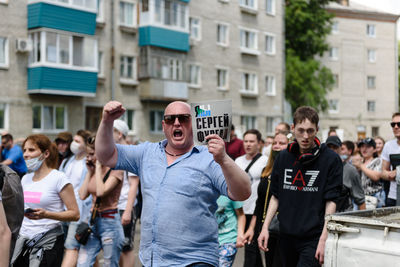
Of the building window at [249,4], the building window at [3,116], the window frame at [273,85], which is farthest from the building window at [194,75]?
the building window at [3,116]

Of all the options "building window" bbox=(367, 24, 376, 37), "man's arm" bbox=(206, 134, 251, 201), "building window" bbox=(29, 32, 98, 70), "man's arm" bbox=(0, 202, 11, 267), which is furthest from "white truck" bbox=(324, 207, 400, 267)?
"building window" bbox=(367, 24, 376, 37)

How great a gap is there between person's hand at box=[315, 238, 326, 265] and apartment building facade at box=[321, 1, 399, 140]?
173 feet

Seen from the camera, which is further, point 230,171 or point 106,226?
point 106,226

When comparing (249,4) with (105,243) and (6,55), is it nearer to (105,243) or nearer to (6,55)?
(6,55)

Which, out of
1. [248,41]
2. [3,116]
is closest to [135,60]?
[3,116]

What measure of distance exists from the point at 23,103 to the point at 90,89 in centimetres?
343

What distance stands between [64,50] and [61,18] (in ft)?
4.71

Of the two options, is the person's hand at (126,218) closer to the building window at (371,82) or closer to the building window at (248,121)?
the building window at (248,121)

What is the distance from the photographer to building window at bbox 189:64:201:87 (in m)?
37.1

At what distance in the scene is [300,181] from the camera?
17.7 ft

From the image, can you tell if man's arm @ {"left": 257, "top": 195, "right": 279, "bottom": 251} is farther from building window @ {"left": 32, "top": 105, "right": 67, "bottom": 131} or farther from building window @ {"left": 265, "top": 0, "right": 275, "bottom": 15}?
building window @ {"left": 265, "top": 0, "right": 275, "bottom": 15}

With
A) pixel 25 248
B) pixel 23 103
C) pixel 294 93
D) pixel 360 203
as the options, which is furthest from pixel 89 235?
pixel 294 93

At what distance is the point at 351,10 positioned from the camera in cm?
6019

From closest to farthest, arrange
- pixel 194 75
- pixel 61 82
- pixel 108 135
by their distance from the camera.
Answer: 1. pixel 108 135
2. pixel 61 82
3. pixel 194 75
